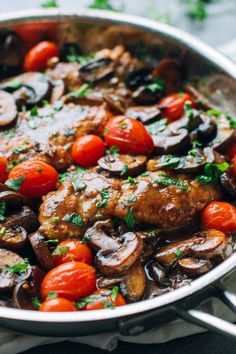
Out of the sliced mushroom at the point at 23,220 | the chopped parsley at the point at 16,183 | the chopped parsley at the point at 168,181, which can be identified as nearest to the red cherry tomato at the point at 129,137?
the chopped parsley at the point at 168,181

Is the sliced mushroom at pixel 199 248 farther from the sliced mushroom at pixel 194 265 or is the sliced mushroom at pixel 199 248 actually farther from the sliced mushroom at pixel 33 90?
the sliced mushroom at pixel 33 90

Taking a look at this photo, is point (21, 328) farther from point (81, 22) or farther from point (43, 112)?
point (81, 22)

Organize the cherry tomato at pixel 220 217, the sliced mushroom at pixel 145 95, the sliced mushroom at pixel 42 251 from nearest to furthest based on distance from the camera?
the sliced mushroom at pixel 42 251
the cherry tomato at pixel 220 217
the sliced mushroom at pixel 145 95

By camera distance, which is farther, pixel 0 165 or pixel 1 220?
pixel 0 165

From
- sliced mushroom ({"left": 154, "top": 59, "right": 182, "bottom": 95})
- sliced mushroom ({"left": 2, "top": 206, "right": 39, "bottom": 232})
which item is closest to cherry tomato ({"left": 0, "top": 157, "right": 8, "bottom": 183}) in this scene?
sliced mushroom ({"left": 2, "top": 206, "right": 39, "bottom": 232})

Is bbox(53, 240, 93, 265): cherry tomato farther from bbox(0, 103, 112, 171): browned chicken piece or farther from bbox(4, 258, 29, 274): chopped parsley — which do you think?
bbox(0, 103, 112, 171): browned chicken piece

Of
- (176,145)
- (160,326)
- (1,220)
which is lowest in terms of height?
(160,326)

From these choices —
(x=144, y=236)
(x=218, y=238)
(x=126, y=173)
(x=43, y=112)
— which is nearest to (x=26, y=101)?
(x=43, y=112)
